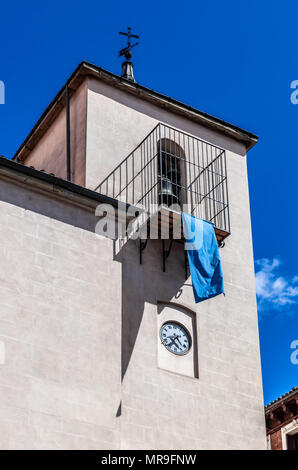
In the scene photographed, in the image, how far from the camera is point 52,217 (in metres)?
18.4

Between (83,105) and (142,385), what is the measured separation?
22.8 ft

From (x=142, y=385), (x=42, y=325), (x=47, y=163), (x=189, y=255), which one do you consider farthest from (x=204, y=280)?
(x=47, y=163)

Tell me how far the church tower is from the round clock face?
3cm

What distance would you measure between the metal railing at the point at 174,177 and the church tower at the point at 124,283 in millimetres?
40

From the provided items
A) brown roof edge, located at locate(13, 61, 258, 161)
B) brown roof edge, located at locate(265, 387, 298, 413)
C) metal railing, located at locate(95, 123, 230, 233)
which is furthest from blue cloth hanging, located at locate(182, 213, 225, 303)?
brown roof edge, located at locate(265, 387, 298, 413)

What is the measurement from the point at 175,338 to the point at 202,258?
68.2 inches

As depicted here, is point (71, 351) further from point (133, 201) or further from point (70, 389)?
point (133, 201)

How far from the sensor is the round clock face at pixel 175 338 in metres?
19.7

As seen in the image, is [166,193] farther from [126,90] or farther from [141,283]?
[126,90]

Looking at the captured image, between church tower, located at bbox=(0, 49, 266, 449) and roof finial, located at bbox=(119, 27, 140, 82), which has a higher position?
roof finial, located at bbox=(119, 27, 140, 82)

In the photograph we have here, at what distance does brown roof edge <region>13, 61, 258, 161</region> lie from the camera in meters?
22.4

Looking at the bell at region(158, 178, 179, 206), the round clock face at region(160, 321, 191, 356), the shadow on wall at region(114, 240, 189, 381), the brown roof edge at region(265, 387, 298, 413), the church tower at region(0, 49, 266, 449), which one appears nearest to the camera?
the church tower at region(0, 49, 266, 449)

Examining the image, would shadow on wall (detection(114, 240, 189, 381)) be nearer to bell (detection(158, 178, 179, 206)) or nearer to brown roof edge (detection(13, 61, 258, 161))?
bell (detection(158, 178, 179, 206))

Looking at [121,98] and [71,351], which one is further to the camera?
[121,98]
